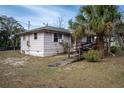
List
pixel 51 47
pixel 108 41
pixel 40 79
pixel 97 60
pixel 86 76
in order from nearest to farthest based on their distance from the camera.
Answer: pixel 40 79 → pixel 86 76 → pixel 97 60 → pixel 108 41 → pixel 51 47

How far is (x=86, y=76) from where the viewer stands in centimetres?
848

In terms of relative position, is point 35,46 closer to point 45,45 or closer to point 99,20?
point 45,45

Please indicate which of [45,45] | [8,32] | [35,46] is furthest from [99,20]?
[8,32]

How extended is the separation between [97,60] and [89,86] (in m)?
5.19

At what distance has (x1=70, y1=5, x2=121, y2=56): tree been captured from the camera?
1280 cm

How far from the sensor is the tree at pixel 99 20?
42.0 ft

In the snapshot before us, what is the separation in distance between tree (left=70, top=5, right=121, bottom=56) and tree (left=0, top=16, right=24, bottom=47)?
63.0 feet

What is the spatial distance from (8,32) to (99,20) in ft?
70.0

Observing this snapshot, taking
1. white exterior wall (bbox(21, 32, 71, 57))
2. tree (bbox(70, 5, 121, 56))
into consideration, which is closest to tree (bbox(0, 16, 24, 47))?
white exterior wall (bbox(21, 32, 71, 57))

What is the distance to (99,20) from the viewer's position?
12836 millimetres

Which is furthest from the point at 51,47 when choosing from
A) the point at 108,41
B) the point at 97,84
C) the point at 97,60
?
the point at 97,84
